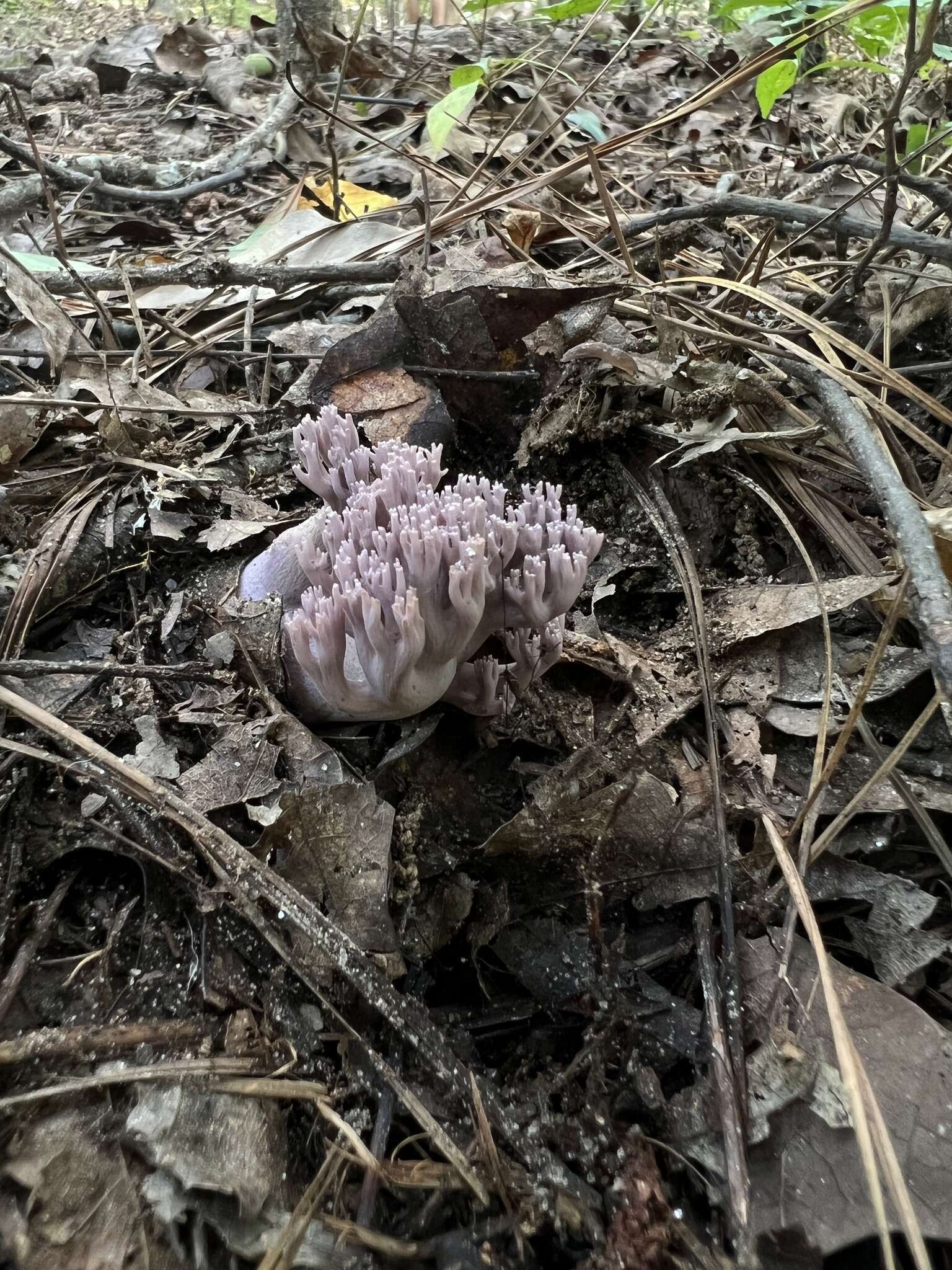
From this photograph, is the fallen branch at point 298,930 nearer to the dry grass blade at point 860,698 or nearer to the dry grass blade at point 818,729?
the dry grass blade at point 818,729

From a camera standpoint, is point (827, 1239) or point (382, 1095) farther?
point (382, 1095)

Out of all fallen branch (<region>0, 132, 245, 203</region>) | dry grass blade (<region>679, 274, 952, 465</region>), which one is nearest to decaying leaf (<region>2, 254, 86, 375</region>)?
fallen branch (<region>0, 132, 245, 203</region>)

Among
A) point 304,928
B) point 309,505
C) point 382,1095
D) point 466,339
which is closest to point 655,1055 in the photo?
point 382,1095

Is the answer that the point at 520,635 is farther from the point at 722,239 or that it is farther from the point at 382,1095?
the point at 722,239

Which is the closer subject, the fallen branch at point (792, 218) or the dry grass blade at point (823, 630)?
the dry grass blade at point (823, 630)

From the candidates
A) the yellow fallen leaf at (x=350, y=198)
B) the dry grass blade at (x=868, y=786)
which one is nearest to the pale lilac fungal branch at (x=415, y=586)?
the dry grass blade at (x=868, y=786)

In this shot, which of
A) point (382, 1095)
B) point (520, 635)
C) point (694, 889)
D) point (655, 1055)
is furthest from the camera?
point (520, 635)
